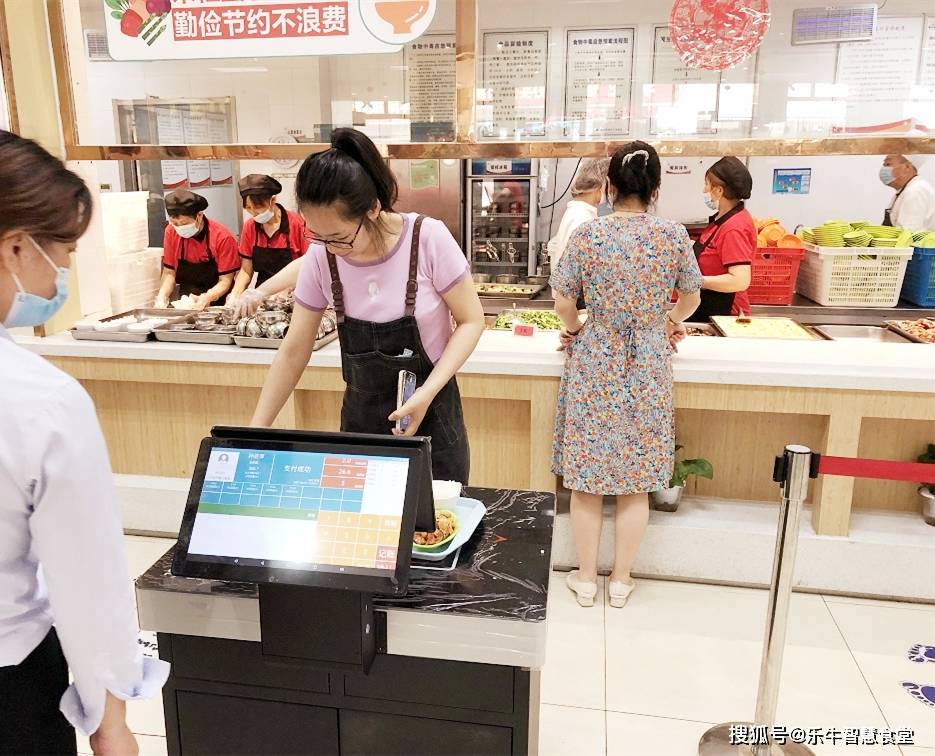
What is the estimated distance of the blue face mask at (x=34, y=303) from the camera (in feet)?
3.91

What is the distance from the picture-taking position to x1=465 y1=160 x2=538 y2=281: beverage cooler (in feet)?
18.8

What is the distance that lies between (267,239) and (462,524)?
346 centimetres

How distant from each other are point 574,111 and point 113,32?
7.11 ft

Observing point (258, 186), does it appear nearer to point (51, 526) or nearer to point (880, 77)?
point (880, 77)

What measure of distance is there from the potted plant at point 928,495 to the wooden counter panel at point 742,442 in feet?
1.47

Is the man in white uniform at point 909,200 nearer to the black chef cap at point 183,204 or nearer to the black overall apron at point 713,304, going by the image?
the black overall apron at point 713,304

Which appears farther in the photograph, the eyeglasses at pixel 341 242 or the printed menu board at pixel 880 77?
the printed menu board at pixel 880 77

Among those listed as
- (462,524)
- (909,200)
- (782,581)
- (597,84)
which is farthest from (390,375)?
(909,200)

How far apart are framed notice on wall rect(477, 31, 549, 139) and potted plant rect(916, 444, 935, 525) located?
84.5 inches

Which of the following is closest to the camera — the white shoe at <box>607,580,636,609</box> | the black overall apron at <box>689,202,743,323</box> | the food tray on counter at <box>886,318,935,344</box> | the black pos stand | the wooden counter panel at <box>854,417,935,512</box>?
the black pos stand

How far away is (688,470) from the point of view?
341cm

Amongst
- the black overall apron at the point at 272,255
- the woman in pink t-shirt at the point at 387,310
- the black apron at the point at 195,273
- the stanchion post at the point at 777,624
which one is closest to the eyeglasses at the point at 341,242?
the woman in pink t-shirt at the point at 387,310

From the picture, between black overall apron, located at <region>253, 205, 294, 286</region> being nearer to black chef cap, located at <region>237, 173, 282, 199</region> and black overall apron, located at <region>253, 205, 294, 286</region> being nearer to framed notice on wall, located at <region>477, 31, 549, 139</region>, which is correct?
black chef cap, located at <region>237, 173, 282, 199</region>

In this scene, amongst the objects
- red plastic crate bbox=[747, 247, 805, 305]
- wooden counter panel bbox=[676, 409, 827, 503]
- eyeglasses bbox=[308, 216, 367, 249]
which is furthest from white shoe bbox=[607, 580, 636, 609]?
red plastic crate bbox=[747, 247, 805, 305]
